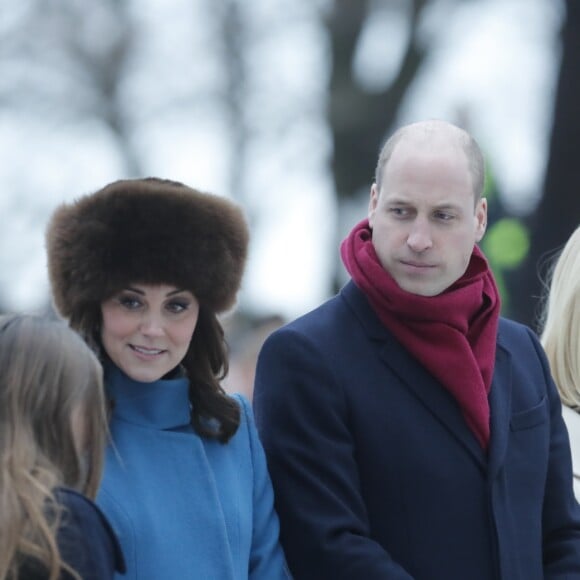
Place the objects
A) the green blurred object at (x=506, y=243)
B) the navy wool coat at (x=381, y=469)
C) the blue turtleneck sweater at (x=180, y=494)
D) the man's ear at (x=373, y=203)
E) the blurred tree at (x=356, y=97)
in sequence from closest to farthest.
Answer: the blue turtleneck sweater at (x=180, y=494) < the navy wool coat at (x=381, y=469) < the man's ear at (x=373, y=203) < the green blurred object at (x=506, y=243) < the blurred tree at (x=356, y=97)

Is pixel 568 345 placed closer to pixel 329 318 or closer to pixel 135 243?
pixel 329 318

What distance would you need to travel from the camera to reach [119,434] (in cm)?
425

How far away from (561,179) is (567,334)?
3.46 metres

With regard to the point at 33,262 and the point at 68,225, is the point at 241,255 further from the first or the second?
the point at 33,262

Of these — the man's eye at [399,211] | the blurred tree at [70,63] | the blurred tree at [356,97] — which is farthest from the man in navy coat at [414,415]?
the blurred tree at [70,63]

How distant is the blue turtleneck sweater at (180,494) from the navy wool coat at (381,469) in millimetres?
71

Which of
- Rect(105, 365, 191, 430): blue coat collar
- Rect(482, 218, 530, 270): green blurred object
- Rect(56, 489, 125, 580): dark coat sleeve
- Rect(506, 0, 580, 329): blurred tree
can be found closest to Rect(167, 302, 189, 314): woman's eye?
Rect(105, 365, 191, 430): blue coat collar

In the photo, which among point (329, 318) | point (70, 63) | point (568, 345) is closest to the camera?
point (329, 318)

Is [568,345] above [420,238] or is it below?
below

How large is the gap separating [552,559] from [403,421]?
1.91 feet

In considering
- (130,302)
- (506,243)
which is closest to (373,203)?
(130,302)

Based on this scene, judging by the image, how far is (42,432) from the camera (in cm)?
365

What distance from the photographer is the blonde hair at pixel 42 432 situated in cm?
347

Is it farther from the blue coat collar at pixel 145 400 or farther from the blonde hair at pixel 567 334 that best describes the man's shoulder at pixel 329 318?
the blonde hair at pixel 567 334
